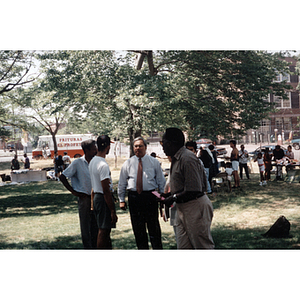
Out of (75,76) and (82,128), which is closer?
(82,128)

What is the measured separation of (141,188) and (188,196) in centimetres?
106

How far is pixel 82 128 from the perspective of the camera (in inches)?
250

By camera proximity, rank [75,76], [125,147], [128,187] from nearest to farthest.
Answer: [128,187], [125,147], [75,76]

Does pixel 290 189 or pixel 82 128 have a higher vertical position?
pixel 82 128

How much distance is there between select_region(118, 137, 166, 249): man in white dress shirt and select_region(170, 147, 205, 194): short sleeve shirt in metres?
0.83

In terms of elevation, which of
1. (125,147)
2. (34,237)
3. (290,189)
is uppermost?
(125,147)

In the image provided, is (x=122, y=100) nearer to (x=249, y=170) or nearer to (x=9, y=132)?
(x=9, y=132)

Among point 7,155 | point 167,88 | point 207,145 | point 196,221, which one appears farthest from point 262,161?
point 7,155

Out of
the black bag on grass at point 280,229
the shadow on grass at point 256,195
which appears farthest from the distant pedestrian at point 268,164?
the black bag on grass at point 280,229

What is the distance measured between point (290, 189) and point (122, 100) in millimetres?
3509

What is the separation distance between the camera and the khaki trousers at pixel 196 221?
152 inches

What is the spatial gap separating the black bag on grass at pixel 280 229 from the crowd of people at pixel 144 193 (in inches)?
79.3

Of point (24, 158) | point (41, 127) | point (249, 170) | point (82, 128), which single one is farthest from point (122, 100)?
point (249, 170)

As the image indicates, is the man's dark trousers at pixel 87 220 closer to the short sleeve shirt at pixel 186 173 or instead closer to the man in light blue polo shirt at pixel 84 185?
the man in light blue polo shirt at pixel 84 185
